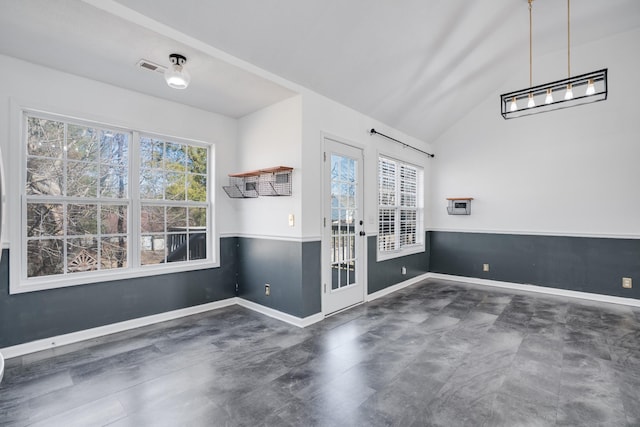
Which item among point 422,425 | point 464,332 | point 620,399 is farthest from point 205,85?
point 620,399

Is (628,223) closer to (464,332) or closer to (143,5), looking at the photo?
(464,332)

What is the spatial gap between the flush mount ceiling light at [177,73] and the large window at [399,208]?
2894 mm

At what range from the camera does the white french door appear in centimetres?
377

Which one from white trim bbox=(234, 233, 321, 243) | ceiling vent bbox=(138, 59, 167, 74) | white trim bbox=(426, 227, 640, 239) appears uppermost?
ceiling vent bbox=(138, 59, 167, 74)

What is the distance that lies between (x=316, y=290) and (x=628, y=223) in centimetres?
435

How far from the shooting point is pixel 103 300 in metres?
3.17

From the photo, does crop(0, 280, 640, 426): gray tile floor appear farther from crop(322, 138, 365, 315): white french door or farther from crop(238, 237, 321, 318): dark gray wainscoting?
crop(322, 138, 365, 315): white french door

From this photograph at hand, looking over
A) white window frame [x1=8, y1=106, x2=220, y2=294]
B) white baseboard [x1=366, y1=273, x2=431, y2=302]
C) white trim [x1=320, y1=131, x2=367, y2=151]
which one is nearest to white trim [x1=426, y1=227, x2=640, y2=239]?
white baseboard [x1=366, y1=273, x2=431, y2=302]

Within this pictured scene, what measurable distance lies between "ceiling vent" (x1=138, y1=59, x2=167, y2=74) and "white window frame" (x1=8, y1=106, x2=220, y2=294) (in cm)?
79

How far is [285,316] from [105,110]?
2863mm

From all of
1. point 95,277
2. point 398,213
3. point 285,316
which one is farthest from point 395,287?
point 95,277

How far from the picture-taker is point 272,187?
143 inches

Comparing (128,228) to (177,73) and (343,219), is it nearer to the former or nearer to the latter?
(177,73)

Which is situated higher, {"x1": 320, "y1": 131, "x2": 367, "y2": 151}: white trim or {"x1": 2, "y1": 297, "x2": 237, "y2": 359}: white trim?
{"x1": 320, "y1": 131, "x2": 367, "y2": 151}: white trim
